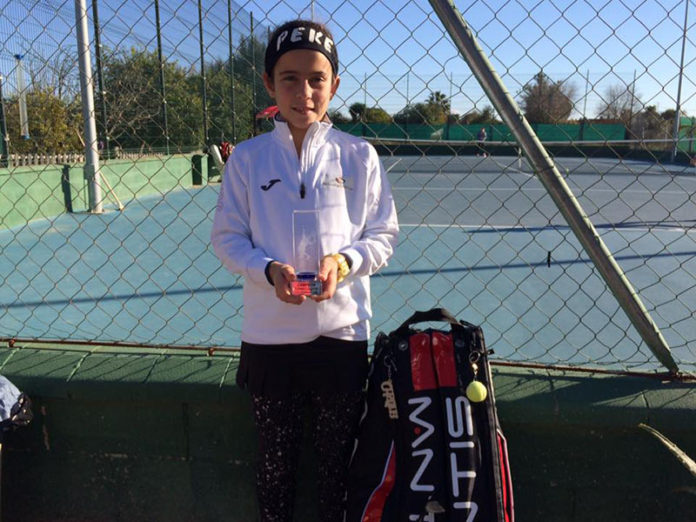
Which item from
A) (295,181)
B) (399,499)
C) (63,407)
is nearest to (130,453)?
(63,407)

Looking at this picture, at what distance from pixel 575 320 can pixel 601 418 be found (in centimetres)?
246

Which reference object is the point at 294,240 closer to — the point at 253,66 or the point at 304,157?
the point at 304,157

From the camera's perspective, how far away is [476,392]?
154 cm

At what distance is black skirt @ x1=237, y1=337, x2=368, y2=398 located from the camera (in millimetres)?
1618

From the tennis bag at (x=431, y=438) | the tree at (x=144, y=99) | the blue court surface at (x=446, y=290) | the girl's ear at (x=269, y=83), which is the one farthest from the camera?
the tree at (x=144, y=99)

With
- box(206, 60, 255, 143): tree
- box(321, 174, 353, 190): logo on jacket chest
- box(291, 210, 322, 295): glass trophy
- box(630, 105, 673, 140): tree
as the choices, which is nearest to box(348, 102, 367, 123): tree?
box(321, 174, 353, 190): logo on jacket chest

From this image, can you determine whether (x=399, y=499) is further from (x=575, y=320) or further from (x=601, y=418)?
Answer: (x=575, y=320)

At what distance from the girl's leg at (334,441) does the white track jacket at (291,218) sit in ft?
0.68

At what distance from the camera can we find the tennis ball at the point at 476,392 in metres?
1.54

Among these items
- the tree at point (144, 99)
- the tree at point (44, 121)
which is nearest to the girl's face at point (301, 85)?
the tree at point (144, 99)

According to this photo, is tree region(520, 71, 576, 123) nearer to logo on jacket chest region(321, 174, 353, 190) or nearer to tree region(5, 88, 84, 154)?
logo on jacket chest region(321, 174, 353, 190)

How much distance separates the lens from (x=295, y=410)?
1706 millimetres

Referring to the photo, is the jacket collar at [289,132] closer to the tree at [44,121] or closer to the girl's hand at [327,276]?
the girl's hand at [327,276]

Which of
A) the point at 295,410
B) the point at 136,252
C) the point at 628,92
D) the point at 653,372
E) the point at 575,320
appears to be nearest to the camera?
the point at 295,410
